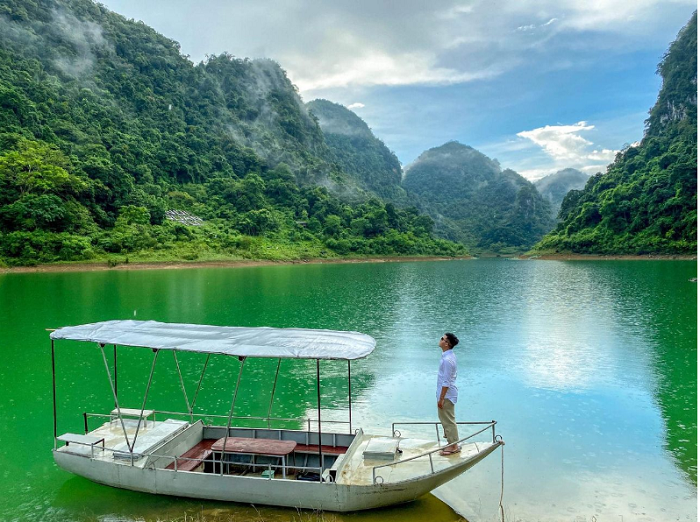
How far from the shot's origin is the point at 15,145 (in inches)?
2633

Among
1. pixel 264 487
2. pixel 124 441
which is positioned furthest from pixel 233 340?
pixel 124 441

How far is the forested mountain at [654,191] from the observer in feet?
278

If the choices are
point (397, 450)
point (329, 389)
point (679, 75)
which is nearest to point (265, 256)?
point (329, 389)

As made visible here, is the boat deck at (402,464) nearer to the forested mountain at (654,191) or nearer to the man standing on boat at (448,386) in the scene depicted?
the man standing on boat at (448,386)

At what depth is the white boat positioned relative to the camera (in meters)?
7.48

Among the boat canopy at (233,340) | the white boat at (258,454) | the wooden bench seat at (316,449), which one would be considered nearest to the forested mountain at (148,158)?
the boat canopy at (233,340)

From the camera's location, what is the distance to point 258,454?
27.6 feet

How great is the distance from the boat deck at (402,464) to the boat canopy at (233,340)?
184 cm

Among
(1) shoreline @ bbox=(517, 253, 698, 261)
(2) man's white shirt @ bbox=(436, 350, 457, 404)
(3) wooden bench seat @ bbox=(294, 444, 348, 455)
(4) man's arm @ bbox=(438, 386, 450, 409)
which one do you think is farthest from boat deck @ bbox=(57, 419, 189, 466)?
(1) shoreline @ bbox=(517, 253, 698, 261)

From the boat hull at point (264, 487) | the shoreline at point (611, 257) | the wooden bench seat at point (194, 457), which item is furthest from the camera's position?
the shoreline at point (611, 257)

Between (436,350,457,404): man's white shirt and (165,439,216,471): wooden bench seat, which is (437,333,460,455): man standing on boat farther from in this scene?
(165,439,216,471): wooden bench seat

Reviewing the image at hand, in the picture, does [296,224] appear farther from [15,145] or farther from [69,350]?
[69,350]

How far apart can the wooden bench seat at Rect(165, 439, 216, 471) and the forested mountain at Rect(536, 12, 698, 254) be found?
90056mm

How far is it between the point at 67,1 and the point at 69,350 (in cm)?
12262
